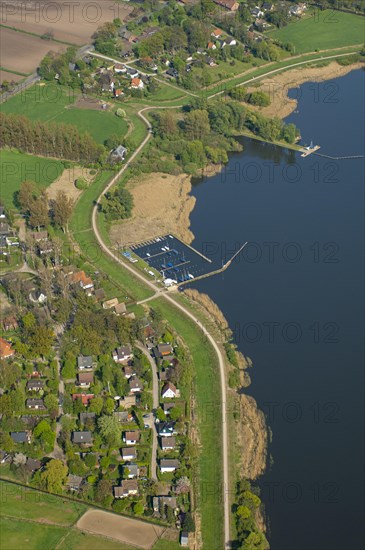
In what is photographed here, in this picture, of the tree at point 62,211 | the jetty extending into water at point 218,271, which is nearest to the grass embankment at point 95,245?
the tree at point 62,211

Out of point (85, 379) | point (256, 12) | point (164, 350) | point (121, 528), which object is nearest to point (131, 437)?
point (85, 379)

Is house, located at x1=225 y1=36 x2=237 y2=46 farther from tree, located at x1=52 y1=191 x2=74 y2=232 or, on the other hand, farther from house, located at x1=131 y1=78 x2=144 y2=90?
tree, located at x1=52 y1=191 x2=74 y2=232

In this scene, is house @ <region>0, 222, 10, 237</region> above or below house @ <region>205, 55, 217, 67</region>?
below

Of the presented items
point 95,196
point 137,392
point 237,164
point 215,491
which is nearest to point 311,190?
point 237,164

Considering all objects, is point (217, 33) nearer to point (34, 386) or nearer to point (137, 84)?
point (137, 84)

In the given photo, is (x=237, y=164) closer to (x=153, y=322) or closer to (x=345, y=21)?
(x=153, y=322)

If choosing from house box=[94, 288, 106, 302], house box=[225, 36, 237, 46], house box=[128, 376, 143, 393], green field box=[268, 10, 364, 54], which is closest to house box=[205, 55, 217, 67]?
house box=[225, 36, 237, 46]
